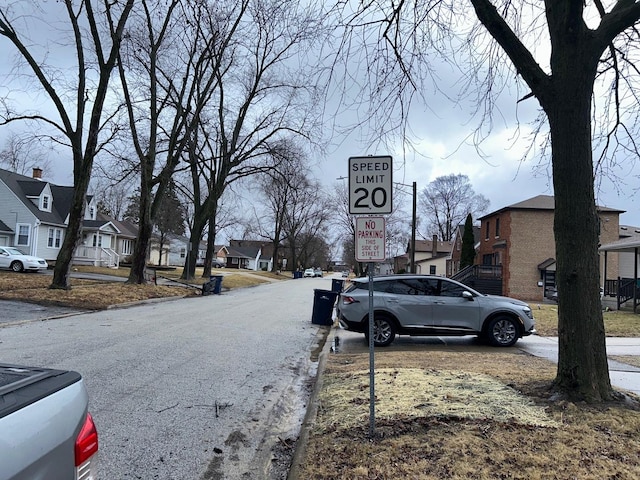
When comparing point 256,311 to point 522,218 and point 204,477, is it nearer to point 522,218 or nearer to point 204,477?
point 204,477

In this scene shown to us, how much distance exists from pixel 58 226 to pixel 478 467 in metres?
39.8

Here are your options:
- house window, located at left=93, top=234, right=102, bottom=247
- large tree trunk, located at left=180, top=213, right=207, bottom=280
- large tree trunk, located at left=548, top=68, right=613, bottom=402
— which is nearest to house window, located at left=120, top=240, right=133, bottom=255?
house window, located at left=93, top=234, right=102, bottom=247

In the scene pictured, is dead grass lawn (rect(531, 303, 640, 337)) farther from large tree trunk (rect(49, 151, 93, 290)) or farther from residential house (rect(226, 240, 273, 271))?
residential house (rect(226, 240, 273, 271))

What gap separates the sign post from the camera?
16.4 ft

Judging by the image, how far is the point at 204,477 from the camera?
4.19 m

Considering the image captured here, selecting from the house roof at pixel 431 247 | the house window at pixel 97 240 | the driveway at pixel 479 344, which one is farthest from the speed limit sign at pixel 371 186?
the house roof at pixel 431 247

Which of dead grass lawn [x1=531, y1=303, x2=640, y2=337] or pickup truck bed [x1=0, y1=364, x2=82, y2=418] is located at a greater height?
pickup truck bed [x1=0, y1=364, x2=82, y2=418]

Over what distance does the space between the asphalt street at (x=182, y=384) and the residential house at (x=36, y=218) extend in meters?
24.6

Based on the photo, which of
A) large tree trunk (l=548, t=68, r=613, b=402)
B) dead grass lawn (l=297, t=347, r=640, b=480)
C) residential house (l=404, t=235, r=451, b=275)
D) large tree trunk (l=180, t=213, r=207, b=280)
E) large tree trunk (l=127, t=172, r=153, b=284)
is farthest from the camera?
residential house (l=404, t=235, r=451, b=275)

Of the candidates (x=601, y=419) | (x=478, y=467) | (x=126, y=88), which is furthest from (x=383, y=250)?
(x=126, y=88)

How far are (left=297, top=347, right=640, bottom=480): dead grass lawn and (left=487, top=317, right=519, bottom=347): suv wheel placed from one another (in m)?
4.46

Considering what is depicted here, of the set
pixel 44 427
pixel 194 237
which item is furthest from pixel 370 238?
pixel 194 237

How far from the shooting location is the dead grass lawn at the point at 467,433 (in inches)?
152

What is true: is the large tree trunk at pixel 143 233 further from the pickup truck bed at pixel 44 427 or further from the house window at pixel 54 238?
the pickup truck bed at pixel 44 427
